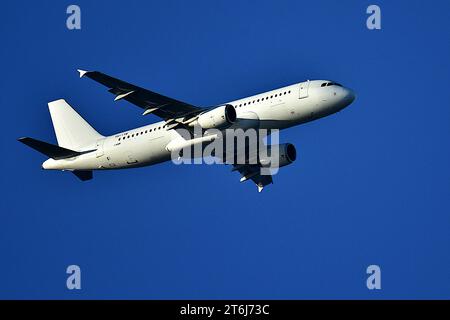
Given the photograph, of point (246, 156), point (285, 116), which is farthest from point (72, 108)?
point (285, 116)

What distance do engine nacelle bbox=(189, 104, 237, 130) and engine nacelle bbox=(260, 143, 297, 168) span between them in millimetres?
7034

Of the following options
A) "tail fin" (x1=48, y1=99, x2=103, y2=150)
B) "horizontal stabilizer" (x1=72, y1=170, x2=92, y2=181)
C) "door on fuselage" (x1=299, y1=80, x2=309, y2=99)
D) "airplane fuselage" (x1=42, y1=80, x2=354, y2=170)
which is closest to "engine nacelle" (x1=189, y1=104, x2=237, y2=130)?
"airplane fuselage" (x1=42, y1=80, x2=354, y2=170)

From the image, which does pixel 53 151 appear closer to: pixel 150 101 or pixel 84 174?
pixel 84 174

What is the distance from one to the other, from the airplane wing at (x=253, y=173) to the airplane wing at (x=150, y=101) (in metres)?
8.42

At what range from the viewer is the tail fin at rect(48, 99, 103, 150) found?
70438mm

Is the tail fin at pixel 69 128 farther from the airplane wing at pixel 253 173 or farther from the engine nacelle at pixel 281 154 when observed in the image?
the engine nacelle at pixel 281 154

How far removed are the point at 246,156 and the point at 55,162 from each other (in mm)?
13227

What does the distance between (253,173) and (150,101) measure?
1126 centimetres

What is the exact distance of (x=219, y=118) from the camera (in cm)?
6103

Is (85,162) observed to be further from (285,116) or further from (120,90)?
(285,116)

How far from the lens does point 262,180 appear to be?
72125 mm

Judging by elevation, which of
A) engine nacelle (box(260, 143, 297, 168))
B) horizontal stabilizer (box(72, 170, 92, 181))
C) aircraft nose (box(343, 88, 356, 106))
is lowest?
horizontal stabilizer (box(72, 170, 92, 181))
